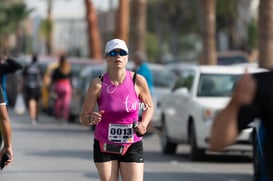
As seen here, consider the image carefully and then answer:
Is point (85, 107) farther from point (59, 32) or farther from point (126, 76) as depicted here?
point (59, 32)

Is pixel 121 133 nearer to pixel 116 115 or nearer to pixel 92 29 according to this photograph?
pixel 116 115

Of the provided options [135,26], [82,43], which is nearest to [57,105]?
→ [135,26]

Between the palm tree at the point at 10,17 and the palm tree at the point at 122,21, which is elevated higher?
the palm tree at the point at 122,21

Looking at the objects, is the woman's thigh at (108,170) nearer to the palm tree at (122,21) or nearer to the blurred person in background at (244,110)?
the blurred person in background at (244,110)

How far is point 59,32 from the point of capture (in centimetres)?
12156

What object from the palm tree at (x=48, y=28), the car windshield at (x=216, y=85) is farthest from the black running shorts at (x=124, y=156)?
the palm tree at (x=48, y=28)

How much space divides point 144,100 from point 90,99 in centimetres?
49

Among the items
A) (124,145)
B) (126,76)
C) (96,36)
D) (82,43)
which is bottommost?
→ (82,43)

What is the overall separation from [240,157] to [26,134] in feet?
22.4

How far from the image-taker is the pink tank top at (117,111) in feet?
28.1

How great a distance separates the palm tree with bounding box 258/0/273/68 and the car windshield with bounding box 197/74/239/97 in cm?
249

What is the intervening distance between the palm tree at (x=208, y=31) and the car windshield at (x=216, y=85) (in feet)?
40.4

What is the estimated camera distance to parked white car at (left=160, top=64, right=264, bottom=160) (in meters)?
16.6

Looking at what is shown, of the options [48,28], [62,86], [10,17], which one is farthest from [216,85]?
[10,17]
